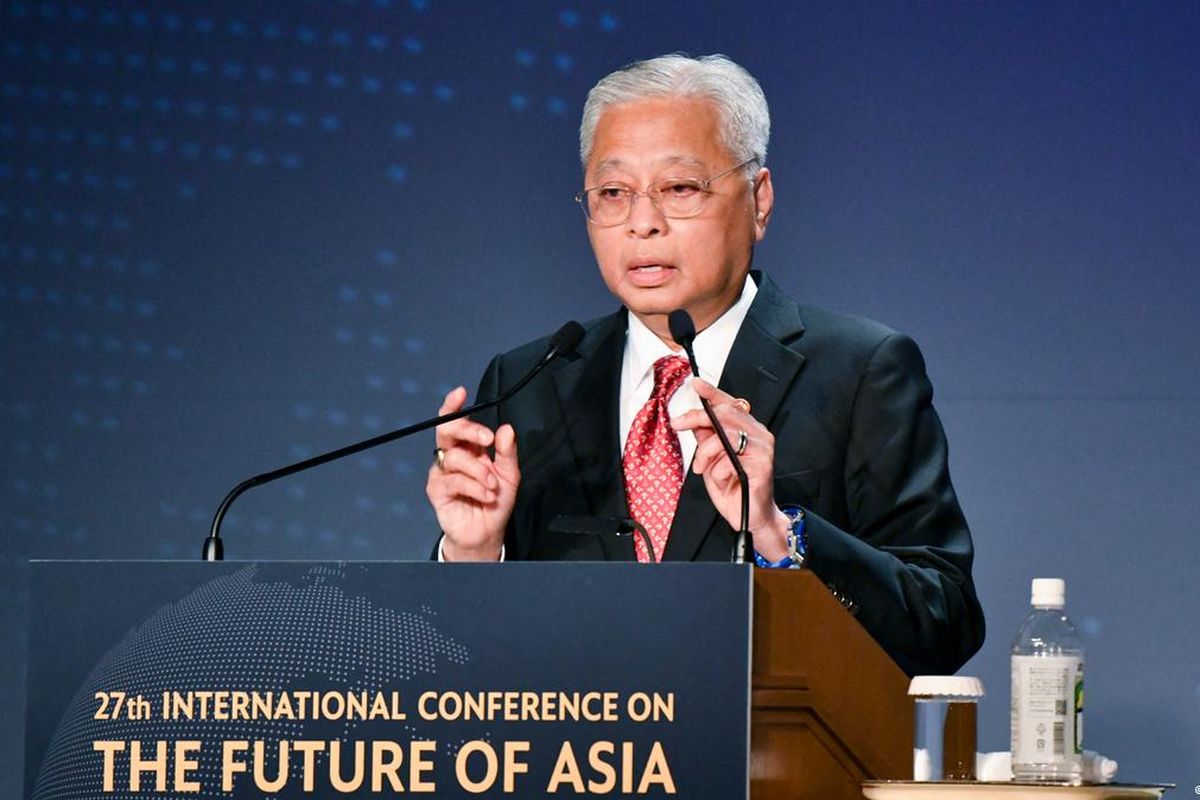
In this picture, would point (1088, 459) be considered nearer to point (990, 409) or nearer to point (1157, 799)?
point (990, 409)

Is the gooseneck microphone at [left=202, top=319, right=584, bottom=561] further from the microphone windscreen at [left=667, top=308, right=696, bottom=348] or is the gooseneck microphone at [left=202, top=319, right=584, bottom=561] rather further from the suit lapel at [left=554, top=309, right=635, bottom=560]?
the suit lapel at [left=554, top=309, right=635, bottom=560]

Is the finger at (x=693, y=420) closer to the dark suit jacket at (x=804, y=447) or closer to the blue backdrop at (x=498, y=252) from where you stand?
the dark suit jacket at (x=804, y=447)

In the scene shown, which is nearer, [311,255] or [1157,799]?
[1157,799]

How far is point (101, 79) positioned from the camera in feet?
13.0

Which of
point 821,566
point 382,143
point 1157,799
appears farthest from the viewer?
point 382,143

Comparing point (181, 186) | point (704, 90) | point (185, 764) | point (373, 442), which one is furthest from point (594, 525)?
point (181, 186)

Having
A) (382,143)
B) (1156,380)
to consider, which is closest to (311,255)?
(382,143)

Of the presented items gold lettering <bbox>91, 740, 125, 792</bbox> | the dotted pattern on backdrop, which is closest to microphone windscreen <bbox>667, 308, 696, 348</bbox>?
gold lettering <bbox>91, 740, 125, 792</bbox>

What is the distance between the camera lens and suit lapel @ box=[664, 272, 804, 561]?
2.52 metres

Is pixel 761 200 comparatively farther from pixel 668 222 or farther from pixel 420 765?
pixel 420 765

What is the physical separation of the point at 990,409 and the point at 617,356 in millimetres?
1141

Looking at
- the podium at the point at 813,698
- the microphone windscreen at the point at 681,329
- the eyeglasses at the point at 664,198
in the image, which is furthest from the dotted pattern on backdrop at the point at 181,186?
the podium at the point at 813,698

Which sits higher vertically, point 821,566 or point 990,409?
point 990,409

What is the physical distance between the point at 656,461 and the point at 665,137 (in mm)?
485
